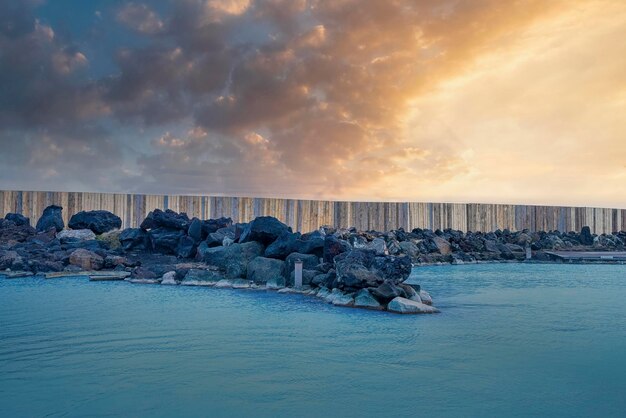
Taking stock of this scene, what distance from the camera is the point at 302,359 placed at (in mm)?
5328

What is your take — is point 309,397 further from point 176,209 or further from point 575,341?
point 176,209

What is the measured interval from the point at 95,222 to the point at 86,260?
270 inches

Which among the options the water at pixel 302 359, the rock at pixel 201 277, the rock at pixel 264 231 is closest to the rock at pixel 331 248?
the rock at pixel 264 231

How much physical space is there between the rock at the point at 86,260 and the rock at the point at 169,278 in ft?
11.3

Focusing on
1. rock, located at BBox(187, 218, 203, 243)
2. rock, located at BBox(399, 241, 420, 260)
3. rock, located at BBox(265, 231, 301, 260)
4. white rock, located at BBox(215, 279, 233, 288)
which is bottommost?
white rock, located at BBox(215, 279, 233, 288)

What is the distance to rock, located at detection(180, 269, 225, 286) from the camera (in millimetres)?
12289

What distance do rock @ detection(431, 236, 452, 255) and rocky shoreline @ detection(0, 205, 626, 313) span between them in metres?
0.04

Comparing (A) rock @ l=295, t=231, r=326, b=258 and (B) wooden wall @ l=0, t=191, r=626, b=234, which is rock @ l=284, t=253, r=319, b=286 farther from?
(B) wooden wall @ l=0, t=191, r=626, b=234

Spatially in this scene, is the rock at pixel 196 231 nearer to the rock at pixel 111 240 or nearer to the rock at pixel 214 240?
the rock at pixel 214 240

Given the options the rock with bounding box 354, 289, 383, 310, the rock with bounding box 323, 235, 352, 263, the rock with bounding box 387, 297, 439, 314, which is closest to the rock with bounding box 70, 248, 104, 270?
the rock with bounding box 323, 235, 352, 263

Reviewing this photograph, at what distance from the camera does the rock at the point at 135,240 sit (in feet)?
58.3

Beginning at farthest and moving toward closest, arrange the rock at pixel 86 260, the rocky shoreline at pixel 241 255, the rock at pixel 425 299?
the rock at pixel 86 260
the rocky shoreline at pixel 241 255
the rock at pixel 425 299

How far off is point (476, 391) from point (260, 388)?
182 cm

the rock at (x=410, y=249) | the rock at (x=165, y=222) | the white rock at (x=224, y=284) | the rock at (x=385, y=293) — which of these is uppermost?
the rock at (x=165, y=222)
